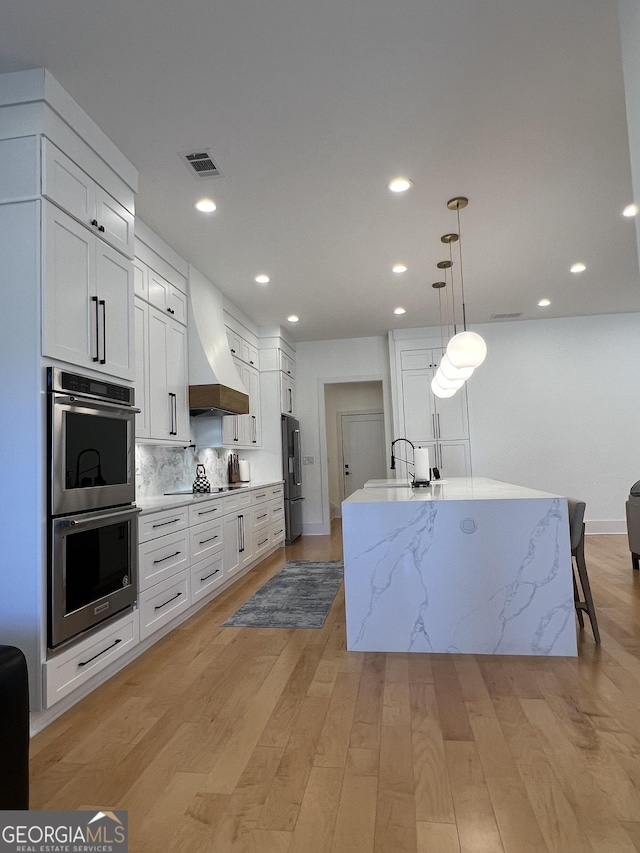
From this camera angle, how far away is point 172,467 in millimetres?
4824

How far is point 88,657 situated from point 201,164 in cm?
268

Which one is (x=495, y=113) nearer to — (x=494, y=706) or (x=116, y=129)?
(x=116, y=129)

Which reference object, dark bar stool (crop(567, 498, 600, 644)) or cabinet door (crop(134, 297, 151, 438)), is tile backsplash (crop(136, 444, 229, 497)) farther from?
dark bar stool (crop(567, 498, 600, 644))

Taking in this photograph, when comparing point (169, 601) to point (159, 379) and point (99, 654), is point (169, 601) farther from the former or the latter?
point (159, 379)

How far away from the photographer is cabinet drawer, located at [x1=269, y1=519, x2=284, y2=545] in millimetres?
6064

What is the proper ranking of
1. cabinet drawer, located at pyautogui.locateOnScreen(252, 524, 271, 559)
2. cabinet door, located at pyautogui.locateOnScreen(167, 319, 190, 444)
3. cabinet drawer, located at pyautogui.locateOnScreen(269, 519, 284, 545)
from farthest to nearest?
cabinet drawer, located at pyautogui.locateOnScreen(269, 519, 284, 545), cabinet drawer, located at pyautogui.locateOnScreen(252, 524, 271, 559), cabinet door, located at pyautogui.locateOnScreen(167, 319, 190, 444)

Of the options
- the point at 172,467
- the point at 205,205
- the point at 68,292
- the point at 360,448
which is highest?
the point at 205,205

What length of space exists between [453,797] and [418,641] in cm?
125

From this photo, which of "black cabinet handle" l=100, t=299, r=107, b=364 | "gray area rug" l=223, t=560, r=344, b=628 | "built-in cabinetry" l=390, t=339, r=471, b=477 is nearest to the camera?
"black cabinet handle" l=100, t=299, r=107, b=364

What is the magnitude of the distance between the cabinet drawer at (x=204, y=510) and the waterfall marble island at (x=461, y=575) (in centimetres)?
132

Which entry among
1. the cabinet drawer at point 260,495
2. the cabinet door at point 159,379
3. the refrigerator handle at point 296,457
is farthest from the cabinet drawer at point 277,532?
the cabinet door at point 159,379

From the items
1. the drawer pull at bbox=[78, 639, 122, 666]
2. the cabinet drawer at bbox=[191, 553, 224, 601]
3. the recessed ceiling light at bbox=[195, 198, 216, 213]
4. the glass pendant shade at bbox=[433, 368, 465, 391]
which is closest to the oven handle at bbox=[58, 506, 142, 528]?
the drawer pull at bbox=[78, 639, 122, 666]

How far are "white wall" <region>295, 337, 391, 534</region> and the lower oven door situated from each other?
15.9 feet

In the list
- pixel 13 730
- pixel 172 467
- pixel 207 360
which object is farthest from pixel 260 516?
pixel 13 730
